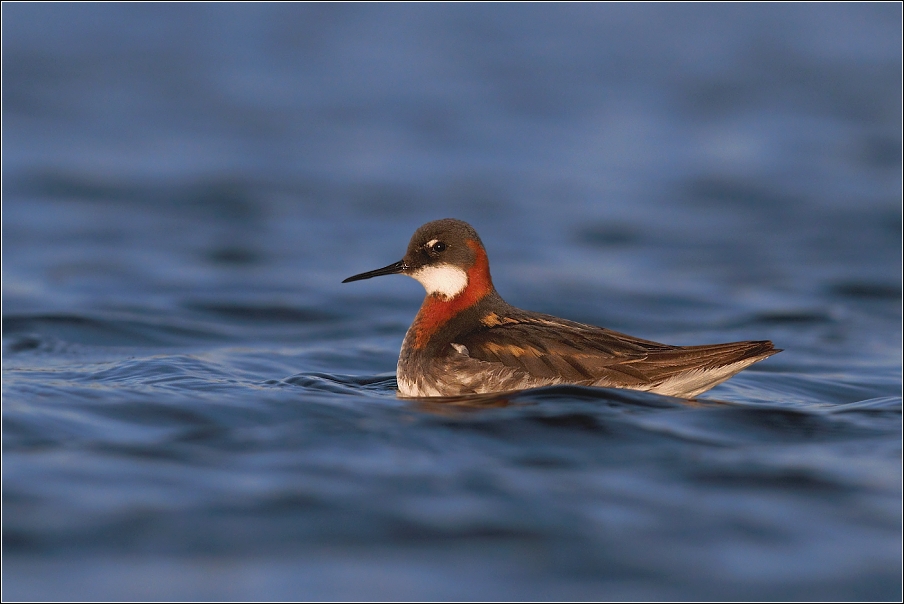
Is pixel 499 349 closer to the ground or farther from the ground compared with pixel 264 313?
closer to the ground

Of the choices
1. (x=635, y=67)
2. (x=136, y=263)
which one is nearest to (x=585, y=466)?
(x=136, y=263)

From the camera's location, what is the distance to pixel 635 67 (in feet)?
81.0

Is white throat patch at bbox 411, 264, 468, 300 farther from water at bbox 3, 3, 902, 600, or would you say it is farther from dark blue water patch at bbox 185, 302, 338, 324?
dark blue water patch at bbox 185, 302, 338, 324

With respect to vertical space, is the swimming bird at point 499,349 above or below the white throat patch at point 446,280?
below

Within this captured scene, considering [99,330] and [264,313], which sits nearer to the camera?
[99,330]

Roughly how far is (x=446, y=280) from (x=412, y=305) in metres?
4.18

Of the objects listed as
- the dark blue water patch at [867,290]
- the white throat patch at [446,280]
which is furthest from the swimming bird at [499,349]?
the dark blue water patch at [867,290]

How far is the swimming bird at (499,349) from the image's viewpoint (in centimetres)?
820

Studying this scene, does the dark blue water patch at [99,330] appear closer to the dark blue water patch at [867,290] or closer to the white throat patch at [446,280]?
the white throat patch at [446,280]

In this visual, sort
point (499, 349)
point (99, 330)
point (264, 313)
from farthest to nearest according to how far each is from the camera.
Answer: point (264, 313)
point (99, 330)
point (499, 349)

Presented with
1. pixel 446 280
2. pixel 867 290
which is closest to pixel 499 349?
pixel 446 280

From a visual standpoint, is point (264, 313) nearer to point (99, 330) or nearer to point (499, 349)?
point (99, 330)

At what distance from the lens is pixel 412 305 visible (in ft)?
43.1

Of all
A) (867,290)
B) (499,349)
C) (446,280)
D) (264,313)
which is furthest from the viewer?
(867,290)
